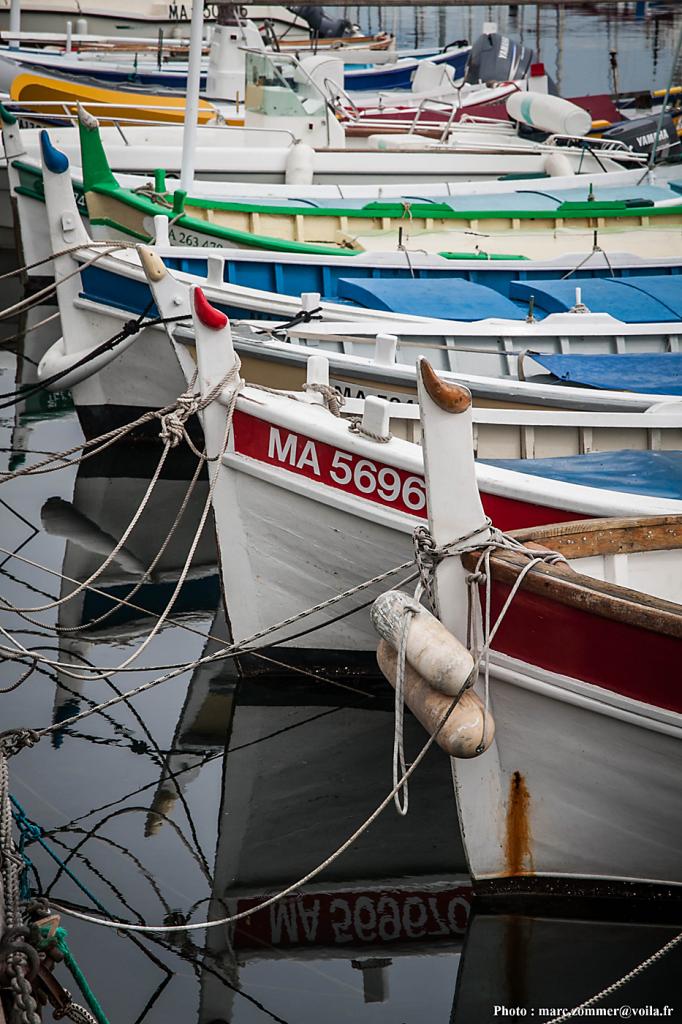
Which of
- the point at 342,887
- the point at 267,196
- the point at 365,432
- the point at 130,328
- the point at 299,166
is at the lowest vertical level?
the point at 342,887

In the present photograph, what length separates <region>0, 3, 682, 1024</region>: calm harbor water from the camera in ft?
15.0

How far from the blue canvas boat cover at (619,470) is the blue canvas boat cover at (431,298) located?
3008mm

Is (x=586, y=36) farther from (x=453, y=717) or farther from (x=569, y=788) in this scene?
(x=453, y=717)

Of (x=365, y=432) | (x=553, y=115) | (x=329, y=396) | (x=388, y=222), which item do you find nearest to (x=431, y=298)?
(x=329, y=396)

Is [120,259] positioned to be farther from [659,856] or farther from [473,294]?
[659,856]

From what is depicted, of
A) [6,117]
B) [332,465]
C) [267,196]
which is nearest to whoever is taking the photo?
[332,465]

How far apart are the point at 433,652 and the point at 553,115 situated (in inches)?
648

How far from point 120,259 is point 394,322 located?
2866 millimetres

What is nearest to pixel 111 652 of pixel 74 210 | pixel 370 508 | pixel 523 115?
pixel 370 508

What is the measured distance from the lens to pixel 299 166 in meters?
15.0

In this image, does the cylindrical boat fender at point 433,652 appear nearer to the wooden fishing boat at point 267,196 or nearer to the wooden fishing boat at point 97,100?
the wooden fishing boat at point 267,196

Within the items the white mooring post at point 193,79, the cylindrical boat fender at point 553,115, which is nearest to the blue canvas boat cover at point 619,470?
the white mooring post at point 193,79

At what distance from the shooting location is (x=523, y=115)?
19141 mm

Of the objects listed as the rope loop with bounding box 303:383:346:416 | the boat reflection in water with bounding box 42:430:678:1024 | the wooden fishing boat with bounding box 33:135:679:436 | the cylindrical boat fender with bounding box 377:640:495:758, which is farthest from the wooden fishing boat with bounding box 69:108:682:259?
the cylindrical boat fender with bounding box 377:640:495:758
